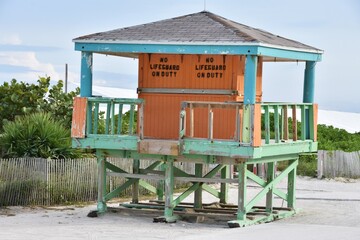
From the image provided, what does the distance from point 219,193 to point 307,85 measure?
10.4 feet

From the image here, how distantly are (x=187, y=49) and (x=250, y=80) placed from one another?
140 cm

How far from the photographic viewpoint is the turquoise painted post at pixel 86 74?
67.8ft

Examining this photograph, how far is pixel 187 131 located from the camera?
20.5 m

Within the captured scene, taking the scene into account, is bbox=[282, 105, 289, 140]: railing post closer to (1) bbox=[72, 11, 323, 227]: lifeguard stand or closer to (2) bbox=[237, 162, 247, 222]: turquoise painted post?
(1) bbox=[72, 11, 323, 227]: lifeguard stand

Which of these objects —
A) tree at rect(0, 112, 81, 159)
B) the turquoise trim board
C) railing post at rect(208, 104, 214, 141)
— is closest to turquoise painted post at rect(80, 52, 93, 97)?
the turquoise trim board

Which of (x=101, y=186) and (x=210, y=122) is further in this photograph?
(x=101, y=186)

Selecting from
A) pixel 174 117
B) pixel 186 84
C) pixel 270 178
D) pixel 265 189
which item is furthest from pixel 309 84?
pixel 174 117

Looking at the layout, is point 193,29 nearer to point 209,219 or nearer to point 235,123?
point 235,123

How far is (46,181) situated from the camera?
23.9 meters

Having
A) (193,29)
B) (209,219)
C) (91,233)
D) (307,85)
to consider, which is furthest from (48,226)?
(307,85)

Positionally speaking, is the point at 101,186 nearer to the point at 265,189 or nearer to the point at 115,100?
the point at 115,100

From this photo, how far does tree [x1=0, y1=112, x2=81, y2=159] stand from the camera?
2544cm

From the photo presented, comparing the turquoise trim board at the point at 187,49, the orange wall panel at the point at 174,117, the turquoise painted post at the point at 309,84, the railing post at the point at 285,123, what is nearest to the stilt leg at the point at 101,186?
the orange wall panel at the point at 174,117

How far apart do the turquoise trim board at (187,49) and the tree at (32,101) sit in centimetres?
884
